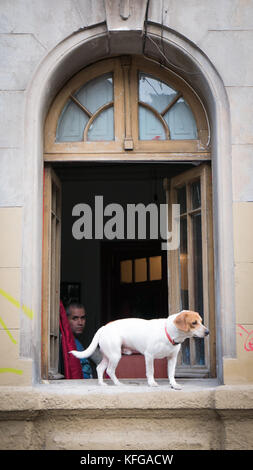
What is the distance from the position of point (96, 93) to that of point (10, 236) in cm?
198

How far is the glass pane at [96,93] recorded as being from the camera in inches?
283

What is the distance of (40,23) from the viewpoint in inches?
267

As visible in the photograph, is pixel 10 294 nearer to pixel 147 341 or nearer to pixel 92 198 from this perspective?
pixel 147 341

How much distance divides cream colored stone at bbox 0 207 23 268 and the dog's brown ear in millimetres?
1676

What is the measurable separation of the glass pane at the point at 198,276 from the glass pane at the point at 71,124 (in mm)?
1623

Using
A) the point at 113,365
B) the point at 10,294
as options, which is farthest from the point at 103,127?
the point at 113,365

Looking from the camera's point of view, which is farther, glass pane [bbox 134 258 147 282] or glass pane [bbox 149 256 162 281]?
glass pane [bbox 134 258 147 282]

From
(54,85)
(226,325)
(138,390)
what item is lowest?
(138,390)

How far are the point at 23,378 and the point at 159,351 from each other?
4.39 ft

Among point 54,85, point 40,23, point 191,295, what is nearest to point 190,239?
point 191,295

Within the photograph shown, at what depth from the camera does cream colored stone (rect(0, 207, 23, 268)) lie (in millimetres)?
6406

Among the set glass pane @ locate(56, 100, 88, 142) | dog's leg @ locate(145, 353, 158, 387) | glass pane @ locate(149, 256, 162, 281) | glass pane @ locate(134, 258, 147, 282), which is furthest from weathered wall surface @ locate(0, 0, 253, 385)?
glass pane @ locate(134, 258, 147, 282)

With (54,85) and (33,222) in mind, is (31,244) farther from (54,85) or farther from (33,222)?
(54,85)

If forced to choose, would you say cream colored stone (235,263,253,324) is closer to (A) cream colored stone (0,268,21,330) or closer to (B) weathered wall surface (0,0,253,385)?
(B) weathered wall surface (0,0,253,385)
